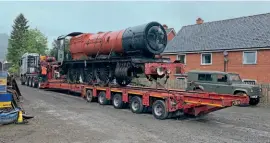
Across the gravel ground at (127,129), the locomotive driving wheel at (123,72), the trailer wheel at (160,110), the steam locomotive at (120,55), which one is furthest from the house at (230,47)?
the trailer wheel at (160,110)

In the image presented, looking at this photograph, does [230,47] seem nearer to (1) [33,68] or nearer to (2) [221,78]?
(2) [221,78]

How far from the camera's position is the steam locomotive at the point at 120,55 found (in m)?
13.0

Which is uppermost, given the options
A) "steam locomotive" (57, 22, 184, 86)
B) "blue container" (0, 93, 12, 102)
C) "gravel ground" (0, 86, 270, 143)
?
"steam locomotive" (57, 22, 184, 86)

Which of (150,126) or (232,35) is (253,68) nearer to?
(232,35)

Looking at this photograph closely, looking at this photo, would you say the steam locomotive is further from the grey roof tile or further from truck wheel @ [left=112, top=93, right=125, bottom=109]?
the grey roof tile

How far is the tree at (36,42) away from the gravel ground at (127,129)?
50594 mm

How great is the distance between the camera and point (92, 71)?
16.7 m

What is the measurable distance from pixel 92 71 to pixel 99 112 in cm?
483

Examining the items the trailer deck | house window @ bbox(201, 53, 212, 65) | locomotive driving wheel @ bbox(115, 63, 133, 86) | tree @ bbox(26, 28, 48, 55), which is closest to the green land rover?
locomotive driving wheel @ bbox(115, 63, 133, 86)

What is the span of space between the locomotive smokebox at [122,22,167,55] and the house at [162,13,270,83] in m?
11.6

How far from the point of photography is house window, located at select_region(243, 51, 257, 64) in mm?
22703

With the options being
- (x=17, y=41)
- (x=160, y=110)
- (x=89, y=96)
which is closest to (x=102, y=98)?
(x=89, y=96)

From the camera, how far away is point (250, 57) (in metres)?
23.1

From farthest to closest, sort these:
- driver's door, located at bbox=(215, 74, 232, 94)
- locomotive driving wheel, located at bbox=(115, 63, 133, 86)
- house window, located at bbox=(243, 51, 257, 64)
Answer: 1. house window, located at bbox=(243, 51, 257, 64)
2. driver's door, located at bbox=(215, 74, 232, 94)
3. locomotive driving wheel, located at bbox=(115, 63, 133, 86)
